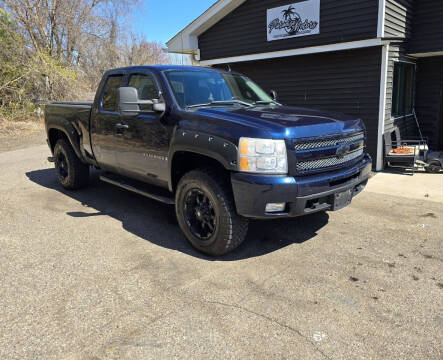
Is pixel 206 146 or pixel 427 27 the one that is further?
pixel 427 27

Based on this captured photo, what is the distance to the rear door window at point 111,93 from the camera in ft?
16.7

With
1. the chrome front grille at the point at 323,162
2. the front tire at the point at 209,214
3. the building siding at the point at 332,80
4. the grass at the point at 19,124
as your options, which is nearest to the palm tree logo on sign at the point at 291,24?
the building siding at the point at 332,80

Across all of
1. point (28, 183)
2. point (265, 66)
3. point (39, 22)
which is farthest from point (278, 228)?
point (39, 22)

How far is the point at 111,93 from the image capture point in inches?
205

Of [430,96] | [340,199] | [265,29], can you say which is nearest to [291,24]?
[265,29]

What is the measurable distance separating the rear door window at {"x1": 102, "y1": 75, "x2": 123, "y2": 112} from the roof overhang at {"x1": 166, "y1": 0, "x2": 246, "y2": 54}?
498 cm

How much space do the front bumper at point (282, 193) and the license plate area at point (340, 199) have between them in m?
0.02

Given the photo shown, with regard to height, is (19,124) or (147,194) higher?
(19,124)

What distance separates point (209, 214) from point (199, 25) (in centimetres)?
859

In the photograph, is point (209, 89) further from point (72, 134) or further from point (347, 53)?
point (347, 53)

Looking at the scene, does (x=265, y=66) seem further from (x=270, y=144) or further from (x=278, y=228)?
(x=270, y=144)

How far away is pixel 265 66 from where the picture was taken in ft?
33.8

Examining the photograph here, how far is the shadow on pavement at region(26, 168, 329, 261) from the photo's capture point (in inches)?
162

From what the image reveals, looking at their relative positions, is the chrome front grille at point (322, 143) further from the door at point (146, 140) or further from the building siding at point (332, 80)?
the building siding at point (332, 80)
